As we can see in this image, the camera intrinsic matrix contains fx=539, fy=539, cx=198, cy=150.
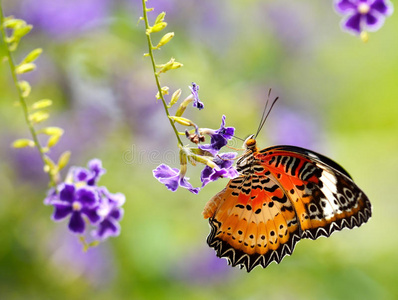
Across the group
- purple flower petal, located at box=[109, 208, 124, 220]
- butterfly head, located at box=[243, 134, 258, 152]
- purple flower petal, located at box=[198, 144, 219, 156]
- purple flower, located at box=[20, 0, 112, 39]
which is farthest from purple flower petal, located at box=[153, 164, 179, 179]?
purple flower, located at box=[20, 0, 112, 39]

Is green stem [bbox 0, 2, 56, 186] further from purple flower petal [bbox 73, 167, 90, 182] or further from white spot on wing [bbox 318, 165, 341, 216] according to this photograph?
white spot on wing [bbox 318, 165, 341, 216]

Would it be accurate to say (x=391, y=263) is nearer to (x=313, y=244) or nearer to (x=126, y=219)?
(x=313, y=244)

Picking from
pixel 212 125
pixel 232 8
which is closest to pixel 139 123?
pixel 212 125

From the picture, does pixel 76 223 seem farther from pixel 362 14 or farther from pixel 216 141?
pixel 362 14

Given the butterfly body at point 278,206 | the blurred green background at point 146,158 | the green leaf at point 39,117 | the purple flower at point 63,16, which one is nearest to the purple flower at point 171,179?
the green leaf at point 39,117

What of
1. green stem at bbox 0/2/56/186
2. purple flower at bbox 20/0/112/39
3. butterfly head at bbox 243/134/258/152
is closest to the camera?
green stem at bbox 0/2/56/186

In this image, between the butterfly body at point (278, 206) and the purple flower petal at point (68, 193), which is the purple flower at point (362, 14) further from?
the purple flower petal at point (68, 193)
